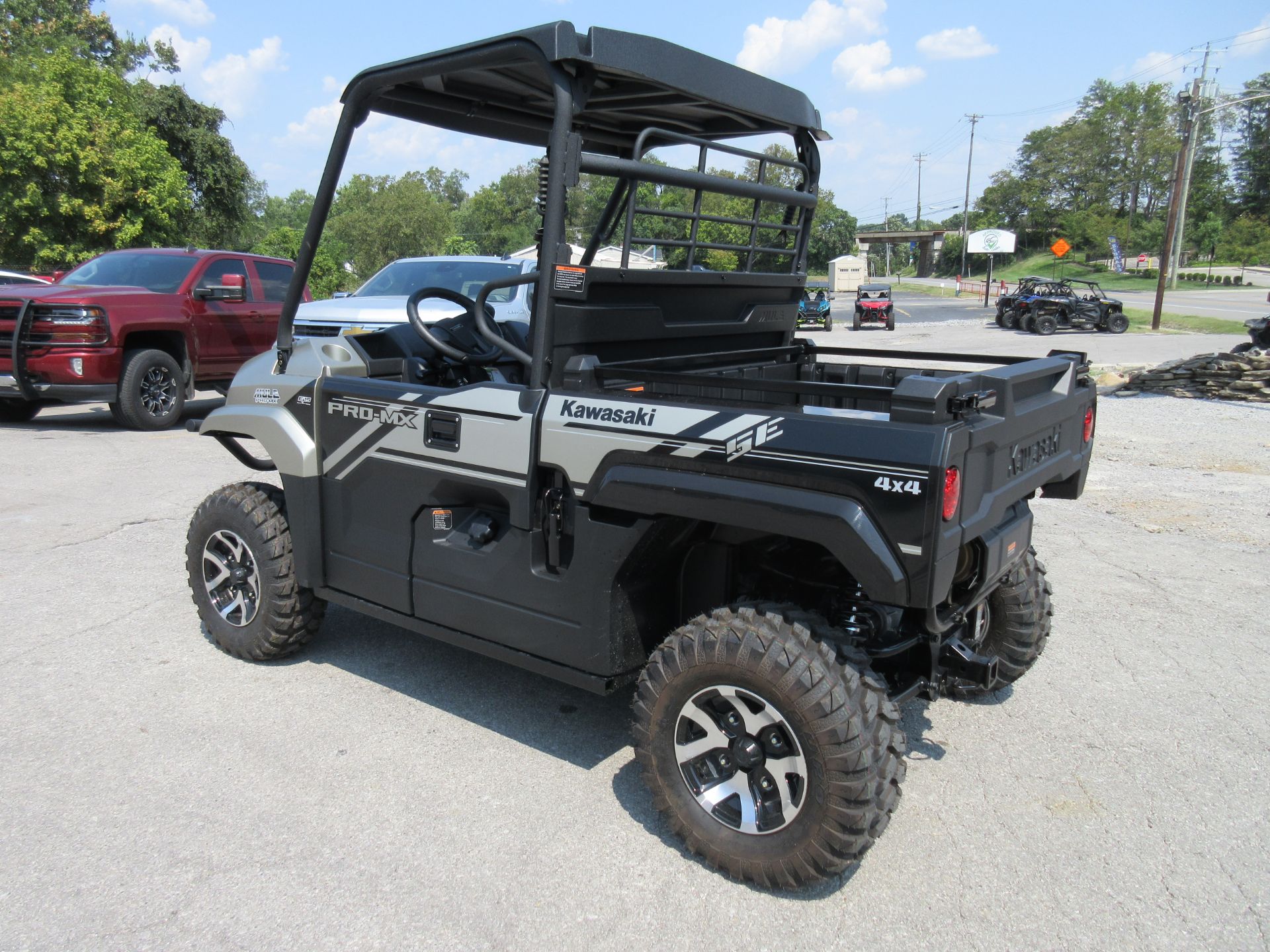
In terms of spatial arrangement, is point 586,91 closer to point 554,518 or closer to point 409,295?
point 554,518

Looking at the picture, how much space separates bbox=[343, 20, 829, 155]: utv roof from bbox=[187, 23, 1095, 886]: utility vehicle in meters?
0.02

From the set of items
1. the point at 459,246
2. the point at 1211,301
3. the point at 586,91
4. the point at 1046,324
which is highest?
the point at 459,246

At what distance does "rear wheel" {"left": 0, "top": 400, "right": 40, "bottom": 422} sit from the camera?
34.9 ft

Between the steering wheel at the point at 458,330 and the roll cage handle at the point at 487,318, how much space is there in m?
0.10

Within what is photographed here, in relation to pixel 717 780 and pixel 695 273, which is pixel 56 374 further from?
pixel 717 780

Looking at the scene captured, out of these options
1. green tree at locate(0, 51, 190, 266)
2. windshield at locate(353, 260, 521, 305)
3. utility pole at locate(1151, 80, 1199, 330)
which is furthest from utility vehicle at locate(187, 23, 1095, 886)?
utility pole at locate(1151, 80, 1199, 330)

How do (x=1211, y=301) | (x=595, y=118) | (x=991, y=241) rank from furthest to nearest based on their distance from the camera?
(x=991, y=241) < (x=1211, y=301) < (x=595, y=118)

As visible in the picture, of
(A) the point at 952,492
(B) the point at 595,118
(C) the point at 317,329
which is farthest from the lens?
(C) the point at 317,329

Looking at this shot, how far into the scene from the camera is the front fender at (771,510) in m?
2.39

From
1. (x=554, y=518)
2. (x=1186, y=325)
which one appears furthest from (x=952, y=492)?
(x=1186, y=325)

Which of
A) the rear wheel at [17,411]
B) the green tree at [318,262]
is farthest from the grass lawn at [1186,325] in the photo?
the rear wheel at [17,411]

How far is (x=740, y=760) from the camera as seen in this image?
2744 millimetres

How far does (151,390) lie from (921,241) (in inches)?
3699

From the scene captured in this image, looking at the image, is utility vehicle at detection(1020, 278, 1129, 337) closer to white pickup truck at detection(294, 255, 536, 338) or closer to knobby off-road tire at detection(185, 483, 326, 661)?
white pickup truck at detection(294, 255, 536, 338)
